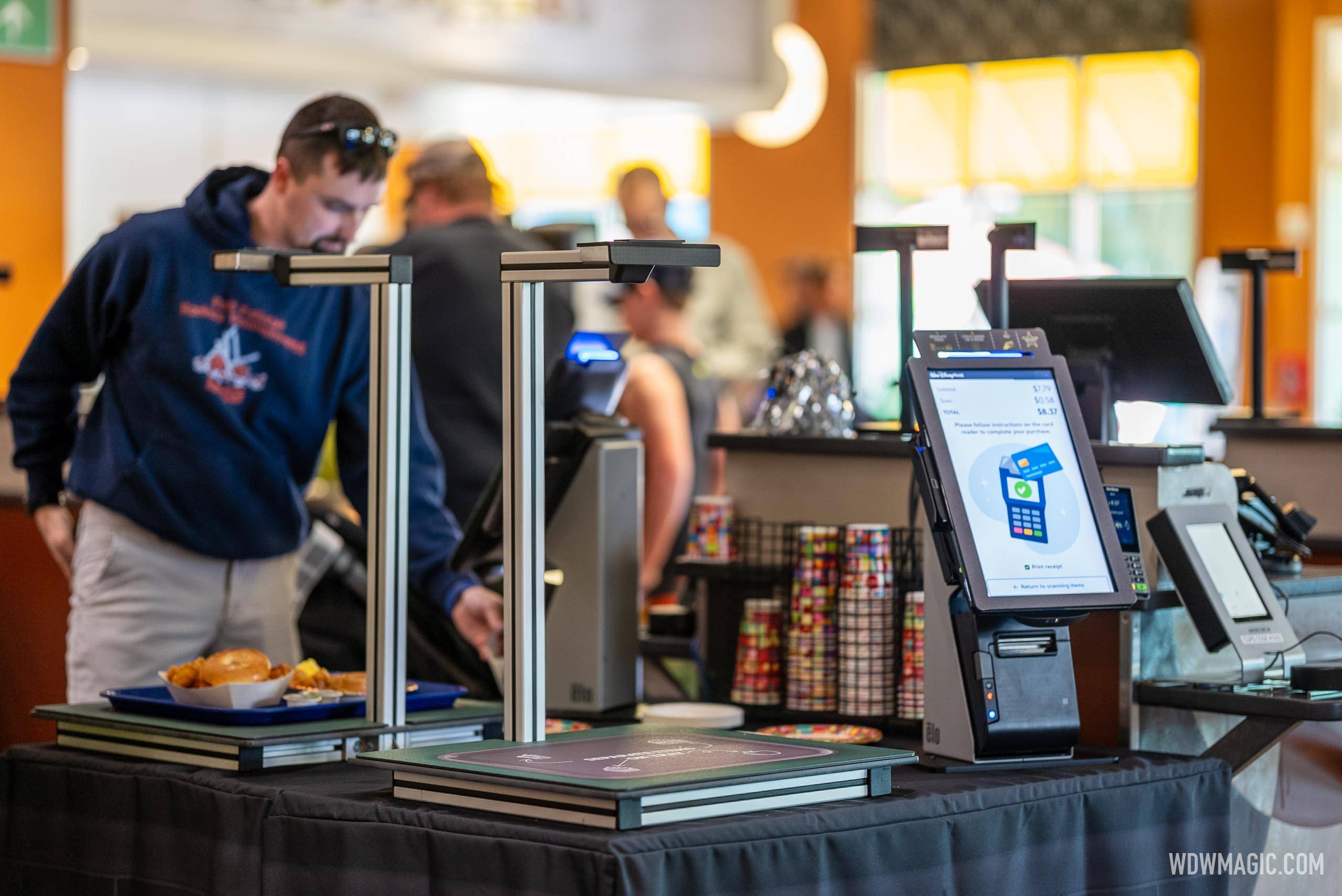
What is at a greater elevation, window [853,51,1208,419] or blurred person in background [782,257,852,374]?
window [853,51,1208,419]

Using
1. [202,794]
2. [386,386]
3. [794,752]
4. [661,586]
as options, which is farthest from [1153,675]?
[661,586]

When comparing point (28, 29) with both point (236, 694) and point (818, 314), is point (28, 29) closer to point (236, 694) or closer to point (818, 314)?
point (236, 694)

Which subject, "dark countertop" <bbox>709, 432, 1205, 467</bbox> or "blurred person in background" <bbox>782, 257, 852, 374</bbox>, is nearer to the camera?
"dark countertop" <bbox>709, 432, 1205, 467</bbox>

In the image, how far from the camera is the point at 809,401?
2949 millimetres

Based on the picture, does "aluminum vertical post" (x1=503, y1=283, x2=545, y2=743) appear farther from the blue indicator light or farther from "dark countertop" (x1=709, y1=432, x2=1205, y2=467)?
the blue indicator light

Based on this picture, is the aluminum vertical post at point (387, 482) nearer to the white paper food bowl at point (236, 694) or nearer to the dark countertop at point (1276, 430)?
the white paper food bowl at point (236, 694)

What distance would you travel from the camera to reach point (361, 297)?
2.94m

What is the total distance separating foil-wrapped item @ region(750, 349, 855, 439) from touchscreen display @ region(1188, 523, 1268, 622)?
23.9 inches

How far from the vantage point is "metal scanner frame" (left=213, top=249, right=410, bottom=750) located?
2242 millimetres

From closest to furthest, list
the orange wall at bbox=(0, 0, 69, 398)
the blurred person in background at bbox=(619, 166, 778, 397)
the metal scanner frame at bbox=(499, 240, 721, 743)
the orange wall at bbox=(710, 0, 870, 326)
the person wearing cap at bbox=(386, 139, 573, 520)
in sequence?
1. the metal scanner frame at bbox=(499, 240, 721, 743)
2. the person wearing cap at bbox=(386, 139, 573, 520)
3. the orange wall at bbox=(0, 0, 69, 398)
4. the blurred person in background at bbox=(619, 166, 778, 397)
5. the orange wall at bbox=(710, 0, 870, 326)

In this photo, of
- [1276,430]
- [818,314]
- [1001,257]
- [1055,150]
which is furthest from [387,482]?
[1055,150]

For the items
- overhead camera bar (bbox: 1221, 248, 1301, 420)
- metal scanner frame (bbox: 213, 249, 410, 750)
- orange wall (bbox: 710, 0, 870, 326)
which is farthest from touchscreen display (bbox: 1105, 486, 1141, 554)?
orange wall (bbox: 710, 0, 870, 326)

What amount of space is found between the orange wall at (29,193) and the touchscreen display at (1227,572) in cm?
356

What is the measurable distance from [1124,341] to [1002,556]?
64cm
